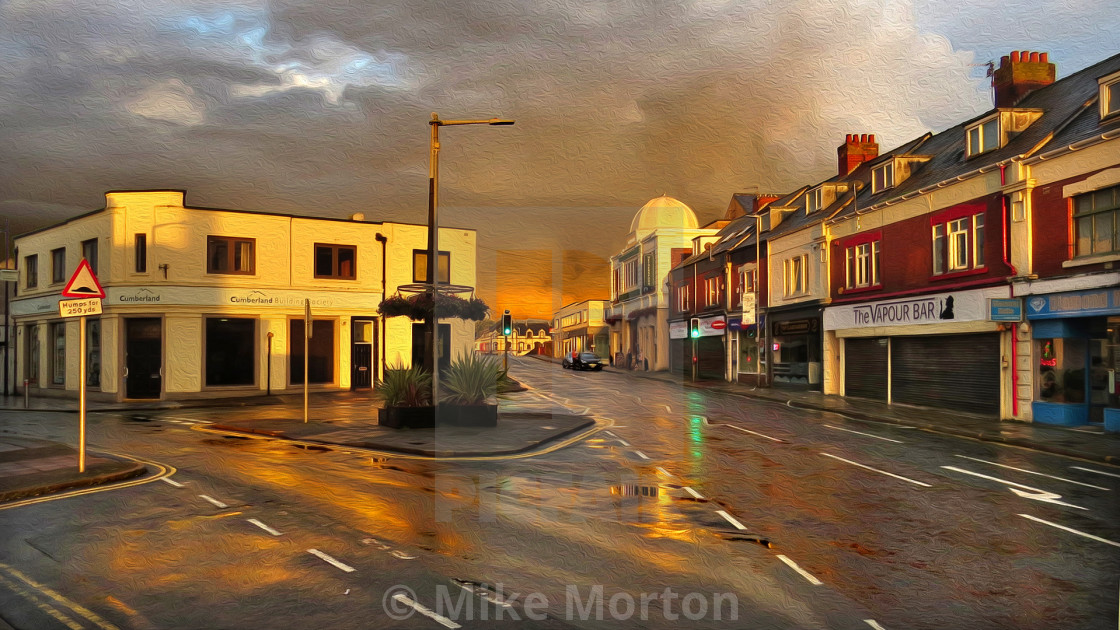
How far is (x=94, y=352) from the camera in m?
33.6

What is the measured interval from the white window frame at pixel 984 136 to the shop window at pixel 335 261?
26525 millimetres

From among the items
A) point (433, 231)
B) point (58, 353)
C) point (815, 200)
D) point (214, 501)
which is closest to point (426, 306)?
point (433, 231)

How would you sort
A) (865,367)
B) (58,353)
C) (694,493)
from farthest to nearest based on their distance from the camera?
1. (58,353)
2. (865,367)
3. (694,493)

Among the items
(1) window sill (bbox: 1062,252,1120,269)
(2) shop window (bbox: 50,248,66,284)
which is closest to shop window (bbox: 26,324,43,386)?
(2) shop window (bbox: 50,248,66,284)

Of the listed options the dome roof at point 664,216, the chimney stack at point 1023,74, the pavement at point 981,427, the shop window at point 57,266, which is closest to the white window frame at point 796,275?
the pavement at point 981,427

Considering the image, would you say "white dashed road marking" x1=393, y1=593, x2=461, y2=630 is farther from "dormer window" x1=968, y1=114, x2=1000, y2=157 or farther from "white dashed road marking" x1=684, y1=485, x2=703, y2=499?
"dormer window" x1=968, y1=114, x2=1000, y2=157

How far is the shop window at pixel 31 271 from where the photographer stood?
3843cm

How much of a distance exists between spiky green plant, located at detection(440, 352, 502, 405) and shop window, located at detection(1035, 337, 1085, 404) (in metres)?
15.5

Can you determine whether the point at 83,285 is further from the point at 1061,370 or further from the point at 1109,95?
the point at 1109,95

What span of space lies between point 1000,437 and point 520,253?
12.8 meters

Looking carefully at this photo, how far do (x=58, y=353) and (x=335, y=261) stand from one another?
14.4 meters

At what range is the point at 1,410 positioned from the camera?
88.3 ft

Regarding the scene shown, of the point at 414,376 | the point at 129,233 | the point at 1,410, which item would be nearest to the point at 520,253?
the point at 414,376

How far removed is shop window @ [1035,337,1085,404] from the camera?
67.4 ft
